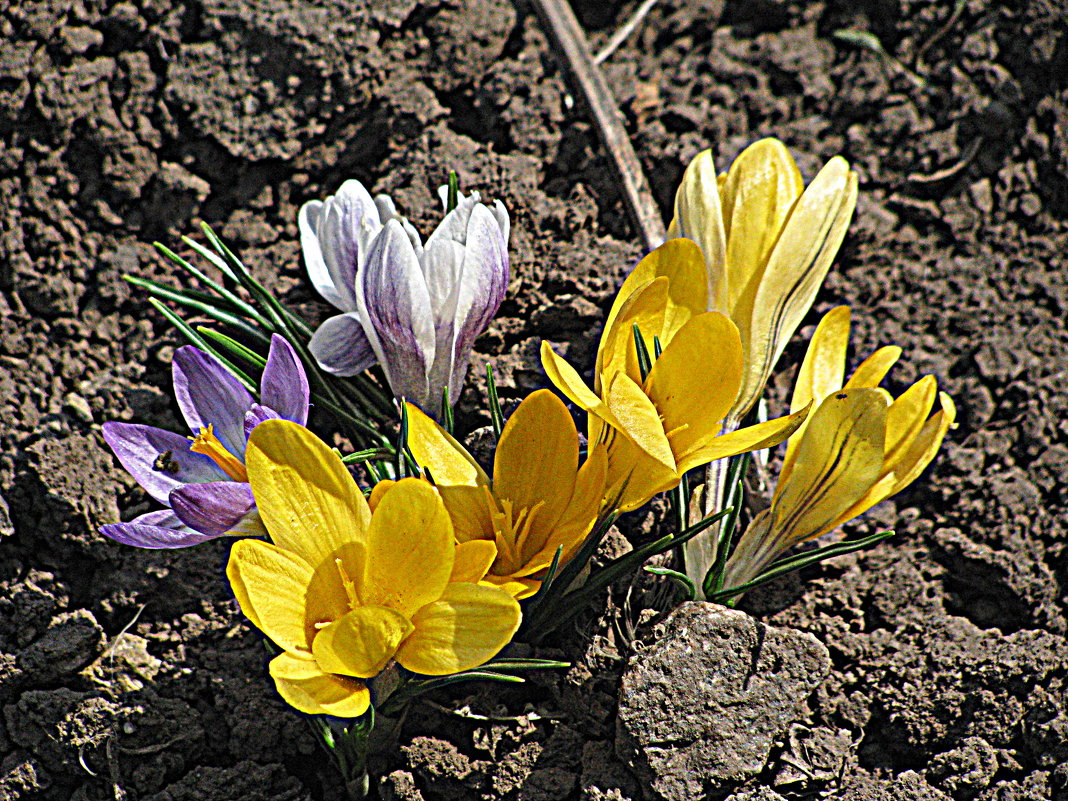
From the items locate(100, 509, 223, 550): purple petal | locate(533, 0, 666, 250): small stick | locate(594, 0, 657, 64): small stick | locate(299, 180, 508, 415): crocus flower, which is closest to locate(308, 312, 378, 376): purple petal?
locate(299, 180, 508, 415): crocus flower

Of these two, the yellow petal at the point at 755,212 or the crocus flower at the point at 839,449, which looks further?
the yellow petal at the point at 755,212

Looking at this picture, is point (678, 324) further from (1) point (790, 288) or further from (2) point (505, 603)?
(2) point (505, 603)

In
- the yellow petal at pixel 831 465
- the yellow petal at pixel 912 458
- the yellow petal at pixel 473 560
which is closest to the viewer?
the yellow petal at pixel 473 560

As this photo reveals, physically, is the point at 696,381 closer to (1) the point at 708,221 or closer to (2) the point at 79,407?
(1) the point at 708,221

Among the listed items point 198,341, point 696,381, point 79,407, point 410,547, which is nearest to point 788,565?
point 696,381

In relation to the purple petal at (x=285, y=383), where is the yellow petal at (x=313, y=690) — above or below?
below

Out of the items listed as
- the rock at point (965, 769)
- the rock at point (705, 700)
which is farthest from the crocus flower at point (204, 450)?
the rock at point (965, 769)

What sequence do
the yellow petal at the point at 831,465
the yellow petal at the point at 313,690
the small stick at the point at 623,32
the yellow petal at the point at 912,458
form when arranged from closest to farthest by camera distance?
1. the yellow petal at the point at 313,690
2. the yellow petal at the point at 831,465
3. the yellow petal at the point at 912,458
4. the small stick at the point at 623,32

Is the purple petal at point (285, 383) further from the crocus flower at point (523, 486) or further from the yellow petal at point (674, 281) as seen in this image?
the yellow petal at point (674, 281)
